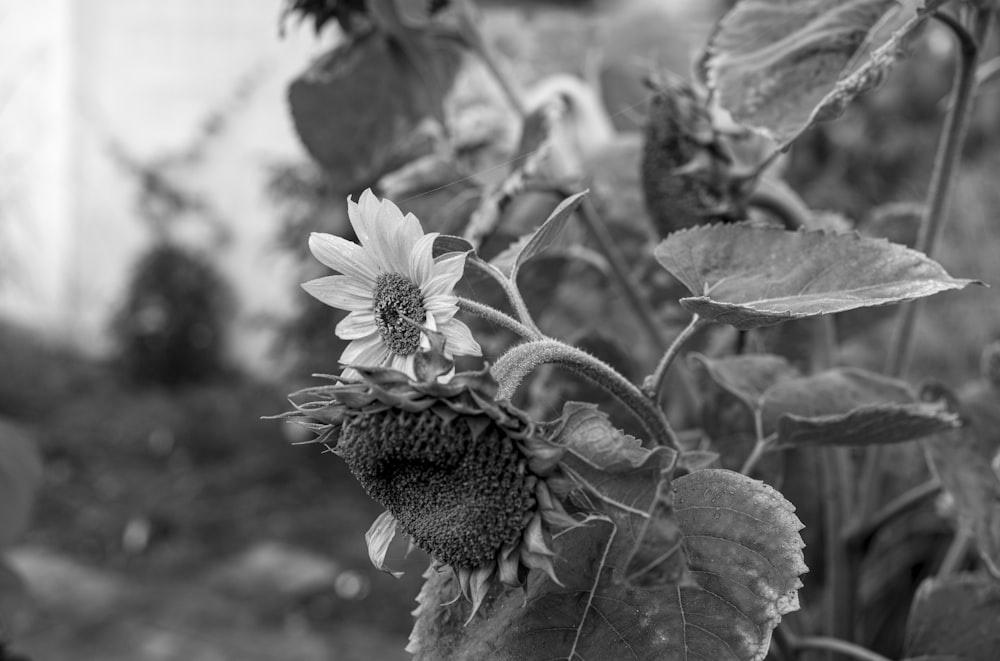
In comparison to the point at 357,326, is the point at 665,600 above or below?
below

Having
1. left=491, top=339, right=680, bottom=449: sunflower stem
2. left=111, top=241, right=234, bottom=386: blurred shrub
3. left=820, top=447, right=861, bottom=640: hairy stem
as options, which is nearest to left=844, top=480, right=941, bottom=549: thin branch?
left=820, top=447, right=861, bottom=640: hairy stem

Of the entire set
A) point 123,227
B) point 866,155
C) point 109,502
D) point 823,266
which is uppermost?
point 823,266

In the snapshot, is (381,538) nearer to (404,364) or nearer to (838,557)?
(404,364)

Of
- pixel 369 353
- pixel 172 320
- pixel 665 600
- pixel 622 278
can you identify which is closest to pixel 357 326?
pixel 369 353

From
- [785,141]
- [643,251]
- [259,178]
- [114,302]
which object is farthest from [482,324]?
[114,302]

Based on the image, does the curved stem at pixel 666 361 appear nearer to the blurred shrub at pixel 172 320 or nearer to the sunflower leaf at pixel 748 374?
the sunflower leaf at pixel 748 374

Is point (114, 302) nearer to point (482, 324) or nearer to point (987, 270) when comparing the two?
point (987, 270)
